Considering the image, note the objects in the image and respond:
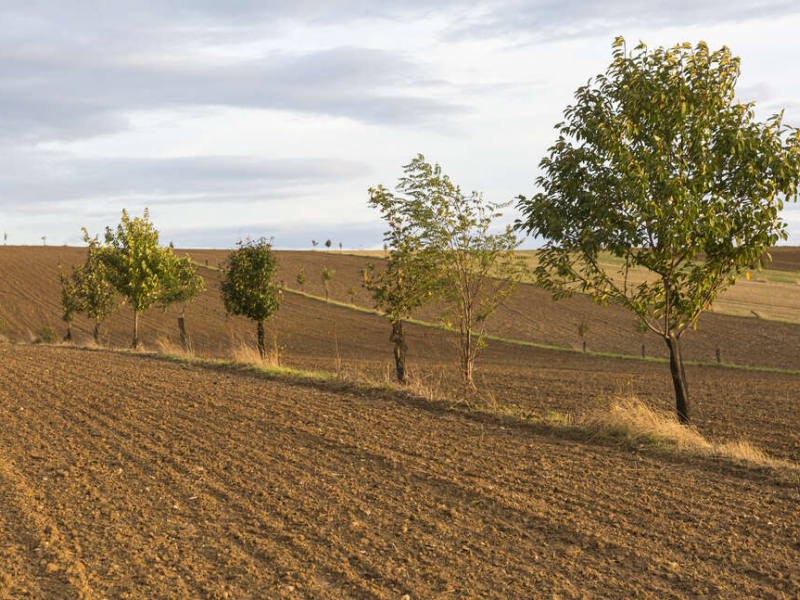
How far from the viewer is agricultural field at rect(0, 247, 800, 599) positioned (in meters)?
5.73

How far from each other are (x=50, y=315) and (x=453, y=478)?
176ft

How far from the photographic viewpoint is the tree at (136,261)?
33.9 meters

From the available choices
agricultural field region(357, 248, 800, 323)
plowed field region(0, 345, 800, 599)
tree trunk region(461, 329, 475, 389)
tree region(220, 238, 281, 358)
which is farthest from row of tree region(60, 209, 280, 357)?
agricultural field region(357, 248, 800, 323)

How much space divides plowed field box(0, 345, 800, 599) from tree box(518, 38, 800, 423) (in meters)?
3.87

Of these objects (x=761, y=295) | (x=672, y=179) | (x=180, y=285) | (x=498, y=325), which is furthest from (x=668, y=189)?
(x=761, y=295)

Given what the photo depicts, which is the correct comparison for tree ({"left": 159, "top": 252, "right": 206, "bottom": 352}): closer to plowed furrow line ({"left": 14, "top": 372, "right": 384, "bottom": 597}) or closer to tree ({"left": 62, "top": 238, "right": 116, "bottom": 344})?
tree ({"left": 62, "top": 238, "right": 116, "bottom": 344})

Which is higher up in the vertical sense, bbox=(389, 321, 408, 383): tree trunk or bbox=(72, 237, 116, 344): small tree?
bbox=(72, 237, 116, 344): small tree

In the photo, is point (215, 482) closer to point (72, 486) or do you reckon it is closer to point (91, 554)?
point (72, 486)

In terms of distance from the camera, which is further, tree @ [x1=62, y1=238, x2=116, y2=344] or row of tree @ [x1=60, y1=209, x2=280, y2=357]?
tree @ [x1=62, y1=238, x2=116, y2=344]

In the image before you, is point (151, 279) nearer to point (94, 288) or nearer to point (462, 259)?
point (94, 288)

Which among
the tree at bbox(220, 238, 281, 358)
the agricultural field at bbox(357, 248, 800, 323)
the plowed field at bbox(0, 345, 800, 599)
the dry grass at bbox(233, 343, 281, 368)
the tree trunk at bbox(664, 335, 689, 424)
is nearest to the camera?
the plowed field at bbox(0, 345, 800, 599)

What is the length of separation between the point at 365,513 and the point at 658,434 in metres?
5.85

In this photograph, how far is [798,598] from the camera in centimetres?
554

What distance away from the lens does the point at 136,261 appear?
34.0m
